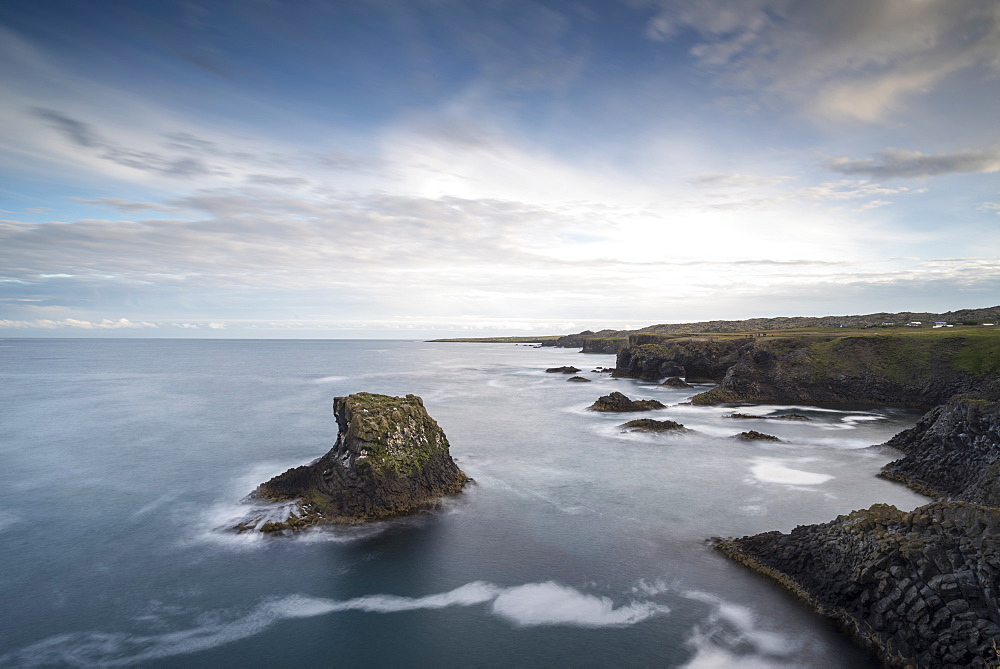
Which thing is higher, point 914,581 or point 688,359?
point 688,359

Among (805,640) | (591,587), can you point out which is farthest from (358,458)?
(805,640)

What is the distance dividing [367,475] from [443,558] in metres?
5.80

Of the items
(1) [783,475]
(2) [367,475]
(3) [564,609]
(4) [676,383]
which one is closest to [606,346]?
(4) [676,383]

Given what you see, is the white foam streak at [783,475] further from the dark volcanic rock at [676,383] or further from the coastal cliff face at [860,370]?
the dark volcanic rock at [676,383]

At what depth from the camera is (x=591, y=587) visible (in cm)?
1681

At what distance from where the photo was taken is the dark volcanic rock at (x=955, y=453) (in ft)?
77.1

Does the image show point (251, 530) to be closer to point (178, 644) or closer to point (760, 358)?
point (178, 644)

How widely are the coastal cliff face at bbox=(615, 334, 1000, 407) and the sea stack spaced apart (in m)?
40.8

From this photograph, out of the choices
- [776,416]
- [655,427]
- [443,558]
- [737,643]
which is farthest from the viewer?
[776,416]

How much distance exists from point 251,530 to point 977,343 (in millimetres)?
68162

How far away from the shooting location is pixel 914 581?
12492 millimetres

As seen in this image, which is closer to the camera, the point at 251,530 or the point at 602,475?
the point at 251,530

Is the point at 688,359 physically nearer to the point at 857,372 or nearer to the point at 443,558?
the point at 857,372

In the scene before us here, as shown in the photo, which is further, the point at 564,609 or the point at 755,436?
the point at 755,436
